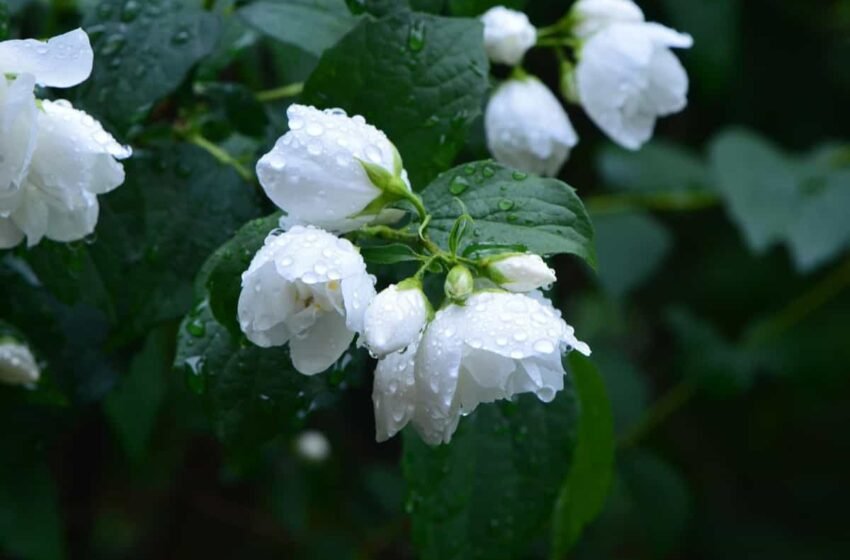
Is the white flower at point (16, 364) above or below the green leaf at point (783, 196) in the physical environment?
above

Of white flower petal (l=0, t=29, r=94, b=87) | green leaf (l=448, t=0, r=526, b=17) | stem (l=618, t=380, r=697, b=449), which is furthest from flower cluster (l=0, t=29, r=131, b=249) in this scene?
stem (l=618, t=380, r=697, b=449)

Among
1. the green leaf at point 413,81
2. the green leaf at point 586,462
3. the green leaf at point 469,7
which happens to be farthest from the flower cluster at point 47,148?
the green leaf at point 586,462

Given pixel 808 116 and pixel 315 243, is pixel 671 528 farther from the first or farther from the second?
pixel 315 243

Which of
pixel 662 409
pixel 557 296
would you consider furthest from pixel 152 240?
pixel 662 409

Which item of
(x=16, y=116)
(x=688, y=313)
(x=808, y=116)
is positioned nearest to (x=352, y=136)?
(x=16, y=116)

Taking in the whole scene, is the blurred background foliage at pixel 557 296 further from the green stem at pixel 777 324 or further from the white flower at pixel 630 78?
the white flower at pixel 630 78

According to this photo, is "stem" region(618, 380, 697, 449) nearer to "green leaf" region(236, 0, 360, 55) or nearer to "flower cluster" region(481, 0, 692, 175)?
"flower cluster" region(481, 0, 692, 175)
